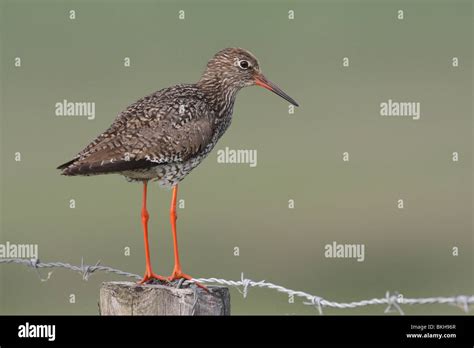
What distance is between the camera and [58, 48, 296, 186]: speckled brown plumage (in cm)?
881

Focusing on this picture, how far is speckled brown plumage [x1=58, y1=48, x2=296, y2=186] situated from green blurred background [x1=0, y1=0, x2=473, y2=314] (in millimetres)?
5580

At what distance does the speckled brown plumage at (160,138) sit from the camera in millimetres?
8812

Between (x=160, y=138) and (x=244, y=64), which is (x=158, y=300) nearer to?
(x=160, y=138)

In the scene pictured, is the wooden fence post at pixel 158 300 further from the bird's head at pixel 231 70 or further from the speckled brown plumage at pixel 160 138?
the bird's head at pixel 231 70

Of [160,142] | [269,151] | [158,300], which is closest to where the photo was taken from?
[158,300]

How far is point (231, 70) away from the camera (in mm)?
10602

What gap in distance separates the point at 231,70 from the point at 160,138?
1.72 meters

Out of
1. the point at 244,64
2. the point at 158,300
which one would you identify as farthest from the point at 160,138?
the point at 158,300

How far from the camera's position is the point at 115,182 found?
23281 millimetres

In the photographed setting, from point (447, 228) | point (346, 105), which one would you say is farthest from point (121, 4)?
point (447, 228)

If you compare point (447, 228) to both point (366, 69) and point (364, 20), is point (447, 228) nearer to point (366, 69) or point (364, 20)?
point (366, 69)

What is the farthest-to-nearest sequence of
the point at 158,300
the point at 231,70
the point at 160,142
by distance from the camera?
the point at 231,70
the point at 160,142
the point at 158,300

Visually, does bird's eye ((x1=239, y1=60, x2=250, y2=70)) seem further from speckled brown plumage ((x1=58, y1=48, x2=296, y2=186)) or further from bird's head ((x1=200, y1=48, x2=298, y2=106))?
speckled brown plumage ((x1=58, y1=48, x2=296, y2=186))

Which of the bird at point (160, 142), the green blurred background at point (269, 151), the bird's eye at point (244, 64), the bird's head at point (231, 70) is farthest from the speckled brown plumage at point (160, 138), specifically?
the green blurred background at point (269, 151)
